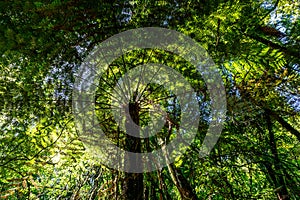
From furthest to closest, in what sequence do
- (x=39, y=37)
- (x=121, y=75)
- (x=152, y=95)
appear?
(x=152, y=95), (x=121, y=75), (x=39, y=37)

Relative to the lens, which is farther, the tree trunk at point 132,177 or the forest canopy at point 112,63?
the tree trunk at point 132,177

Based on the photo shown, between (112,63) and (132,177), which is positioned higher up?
(112,63)

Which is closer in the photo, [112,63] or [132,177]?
[132,177]

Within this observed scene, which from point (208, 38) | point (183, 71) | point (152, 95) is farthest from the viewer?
point (152, 95)

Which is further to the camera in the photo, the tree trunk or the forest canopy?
the tree trunk

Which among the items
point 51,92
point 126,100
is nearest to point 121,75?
point 126,100

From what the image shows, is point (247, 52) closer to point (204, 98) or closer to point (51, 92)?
point (204, 98)

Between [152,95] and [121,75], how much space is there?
0.51 meters

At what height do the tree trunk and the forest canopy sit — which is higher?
the forest canopy

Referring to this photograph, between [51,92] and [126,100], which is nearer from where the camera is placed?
[51,92]

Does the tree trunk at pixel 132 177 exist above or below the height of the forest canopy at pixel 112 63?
below

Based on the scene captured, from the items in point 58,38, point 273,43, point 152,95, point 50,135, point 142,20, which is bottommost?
point 50,135

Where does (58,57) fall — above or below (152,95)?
below

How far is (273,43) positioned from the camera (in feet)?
8.84
